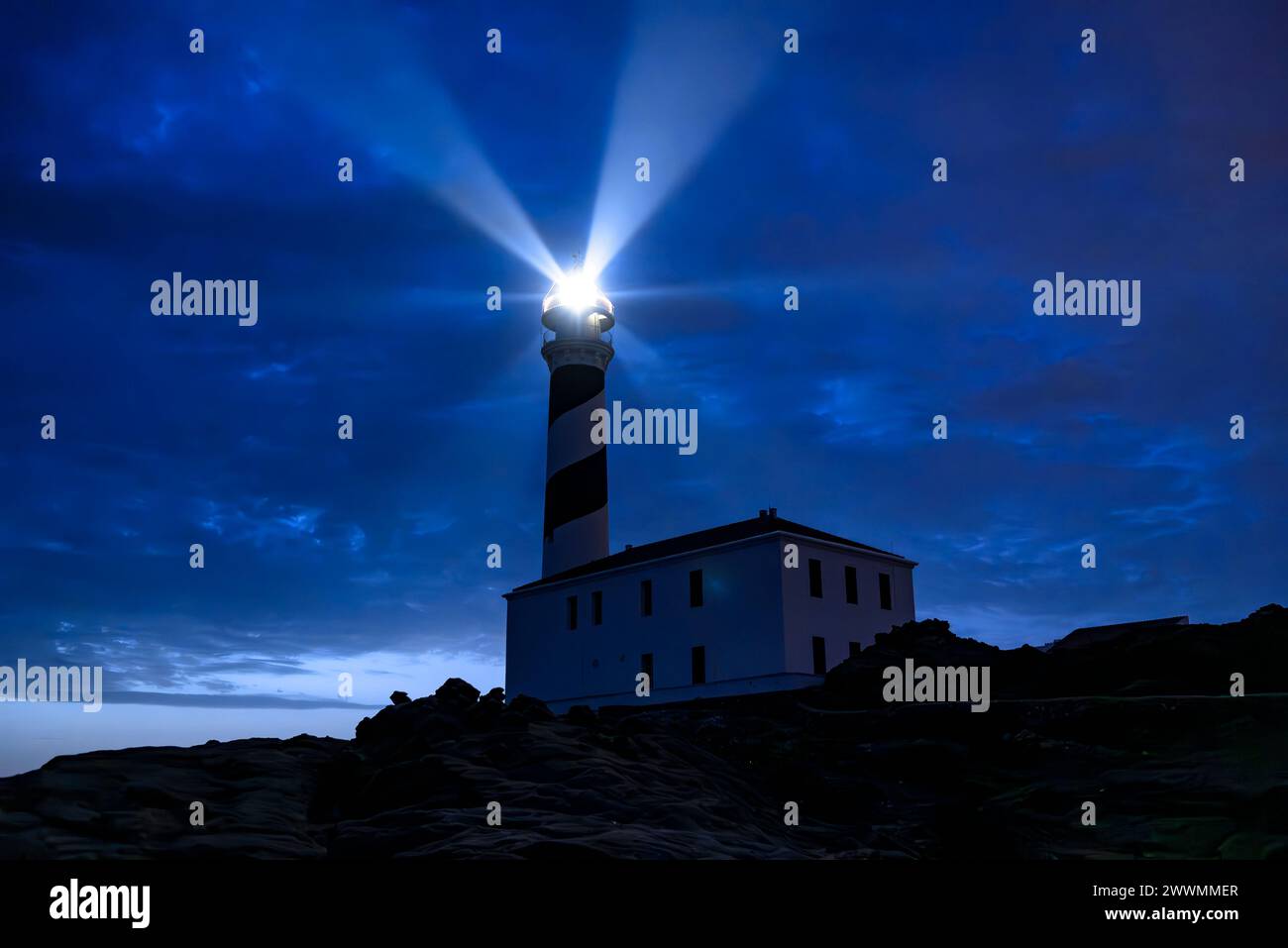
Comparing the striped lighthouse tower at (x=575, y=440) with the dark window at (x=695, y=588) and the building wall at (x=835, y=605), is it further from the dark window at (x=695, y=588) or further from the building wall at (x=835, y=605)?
the building wall at (x=835, y=605)

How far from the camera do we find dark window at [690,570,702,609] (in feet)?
90.3

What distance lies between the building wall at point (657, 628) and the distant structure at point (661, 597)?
38 millimetres

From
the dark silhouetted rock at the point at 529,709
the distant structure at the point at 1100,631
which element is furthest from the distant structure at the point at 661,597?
the dark silhouetted rock at the point at 529,709

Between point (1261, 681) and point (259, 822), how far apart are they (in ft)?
53.2

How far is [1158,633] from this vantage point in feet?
63.1

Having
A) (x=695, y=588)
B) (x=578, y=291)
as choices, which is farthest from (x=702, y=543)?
(x=578, y=291)

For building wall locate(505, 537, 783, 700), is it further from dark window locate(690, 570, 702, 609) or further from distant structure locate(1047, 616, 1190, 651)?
distant structure locate(1047, 616, 1190, 651)

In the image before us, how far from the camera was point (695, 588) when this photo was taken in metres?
27.6

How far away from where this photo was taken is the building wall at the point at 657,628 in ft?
85.3

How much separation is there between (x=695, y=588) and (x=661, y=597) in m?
1.30

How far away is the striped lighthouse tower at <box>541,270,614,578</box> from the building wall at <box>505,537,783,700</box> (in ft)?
8.38
